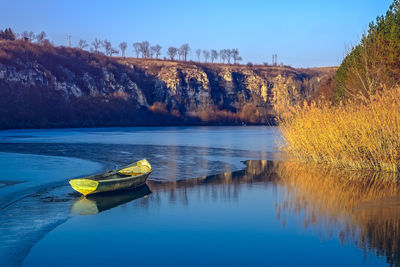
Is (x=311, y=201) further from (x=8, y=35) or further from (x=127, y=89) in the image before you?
(x=8, y=35)

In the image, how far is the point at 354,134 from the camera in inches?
682

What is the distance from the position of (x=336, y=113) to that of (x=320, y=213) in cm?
807

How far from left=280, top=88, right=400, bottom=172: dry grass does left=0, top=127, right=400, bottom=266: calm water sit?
898mm

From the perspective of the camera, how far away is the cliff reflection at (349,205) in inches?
368

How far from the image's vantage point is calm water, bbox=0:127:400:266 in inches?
328

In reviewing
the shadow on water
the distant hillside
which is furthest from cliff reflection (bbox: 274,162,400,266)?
the distant hillside

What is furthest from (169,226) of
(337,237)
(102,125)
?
(102,125)

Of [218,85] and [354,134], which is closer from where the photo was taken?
[354,134]

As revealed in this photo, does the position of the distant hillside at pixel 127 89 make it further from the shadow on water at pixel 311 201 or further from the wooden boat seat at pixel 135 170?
the wooden boat seat at pixel 135 170

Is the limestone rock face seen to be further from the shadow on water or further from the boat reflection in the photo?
the boat reflection

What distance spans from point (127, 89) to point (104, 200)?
77472 mm

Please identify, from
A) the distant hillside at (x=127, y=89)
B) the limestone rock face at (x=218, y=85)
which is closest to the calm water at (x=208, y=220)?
the distant hillside at (x=127, y=89)

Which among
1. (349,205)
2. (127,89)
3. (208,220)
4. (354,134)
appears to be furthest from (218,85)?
(208,220)

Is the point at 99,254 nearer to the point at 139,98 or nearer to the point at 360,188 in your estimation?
the point at 360,188
